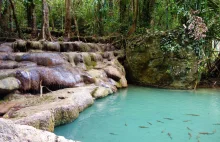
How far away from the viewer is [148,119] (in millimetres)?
4395

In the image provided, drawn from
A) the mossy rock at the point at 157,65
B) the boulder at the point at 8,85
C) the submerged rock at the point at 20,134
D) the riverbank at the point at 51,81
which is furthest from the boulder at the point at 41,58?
the submerged rock at the point at 20,134

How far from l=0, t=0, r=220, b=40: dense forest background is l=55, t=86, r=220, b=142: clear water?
2892mm

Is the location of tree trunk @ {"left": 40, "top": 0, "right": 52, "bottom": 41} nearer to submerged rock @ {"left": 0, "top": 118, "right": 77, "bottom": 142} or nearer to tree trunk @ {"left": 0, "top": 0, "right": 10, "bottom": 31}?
tree trunk @ {"left": 0, "top": 0, "right": 10, "bottom": 31}

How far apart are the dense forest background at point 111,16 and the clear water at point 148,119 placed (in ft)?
9.49

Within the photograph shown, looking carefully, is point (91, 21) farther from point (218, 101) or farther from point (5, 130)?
point (5, 130)

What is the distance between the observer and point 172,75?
25.6ft

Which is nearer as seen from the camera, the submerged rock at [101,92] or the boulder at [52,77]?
the boulder at [52,77]

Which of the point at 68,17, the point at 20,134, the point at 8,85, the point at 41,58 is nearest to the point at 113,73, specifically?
the point at 41,58

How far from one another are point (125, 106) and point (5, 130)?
4017mm

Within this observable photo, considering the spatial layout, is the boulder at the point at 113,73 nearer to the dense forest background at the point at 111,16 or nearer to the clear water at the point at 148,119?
the clear water at the point at 148,119

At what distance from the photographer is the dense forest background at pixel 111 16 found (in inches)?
305

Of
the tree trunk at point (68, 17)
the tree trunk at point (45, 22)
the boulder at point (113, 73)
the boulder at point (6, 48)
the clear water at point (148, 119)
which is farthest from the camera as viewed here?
the tree trunk at point (68, 17)

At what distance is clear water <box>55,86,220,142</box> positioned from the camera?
3549mm

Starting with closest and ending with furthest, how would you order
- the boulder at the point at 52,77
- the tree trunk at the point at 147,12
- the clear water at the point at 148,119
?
the clear water at the point at 148,119 < the boulder at the point at 52,77 < the tree trunk at the point at 147,12
